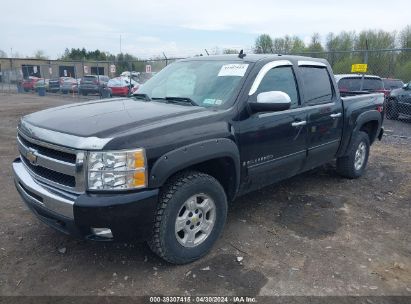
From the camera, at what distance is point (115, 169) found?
280cm

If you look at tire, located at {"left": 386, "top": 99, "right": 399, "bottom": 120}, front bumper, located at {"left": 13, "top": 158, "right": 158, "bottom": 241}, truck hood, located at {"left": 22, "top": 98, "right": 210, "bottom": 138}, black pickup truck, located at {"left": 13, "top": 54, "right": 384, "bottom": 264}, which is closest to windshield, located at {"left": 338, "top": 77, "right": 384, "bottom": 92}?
tire, located at {"left": 386, "top": 99, "right": 399, "bottom": 120}

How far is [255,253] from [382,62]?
19076 millimetres

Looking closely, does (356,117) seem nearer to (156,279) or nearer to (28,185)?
(156,279)

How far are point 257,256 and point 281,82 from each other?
195cm

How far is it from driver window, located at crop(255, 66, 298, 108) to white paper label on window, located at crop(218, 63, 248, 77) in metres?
0.24

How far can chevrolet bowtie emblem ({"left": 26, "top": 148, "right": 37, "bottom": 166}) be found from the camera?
324cm

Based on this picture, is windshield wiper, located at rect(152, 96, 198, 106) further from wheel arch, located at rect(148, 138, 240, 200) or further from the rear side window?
the rear side window

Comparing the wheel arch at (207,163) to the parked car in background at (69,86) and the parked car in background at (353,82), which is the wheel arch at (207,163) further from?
the parked car in background at (69,86)

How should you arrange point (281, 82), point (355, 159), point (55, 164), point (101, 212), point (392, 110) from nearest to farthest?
point (101, 212) < point (55, 164) < point (281, 82) < point (355, 159) < point (392, 110)

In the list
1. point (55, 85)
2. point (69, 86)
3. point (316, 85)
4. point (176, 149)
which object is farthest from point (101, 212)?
point (55, 85)

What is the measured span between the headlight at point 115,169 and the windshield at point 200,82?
1163 millimetres

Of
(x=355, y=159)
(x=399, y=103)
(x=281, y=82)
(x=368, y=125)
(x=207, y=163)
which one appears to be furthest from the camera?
(x=399, y=103)

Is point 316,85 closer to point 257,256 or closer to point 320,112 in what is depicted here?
point 320,112

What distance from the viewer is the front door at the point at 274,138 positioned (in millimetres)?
3777
